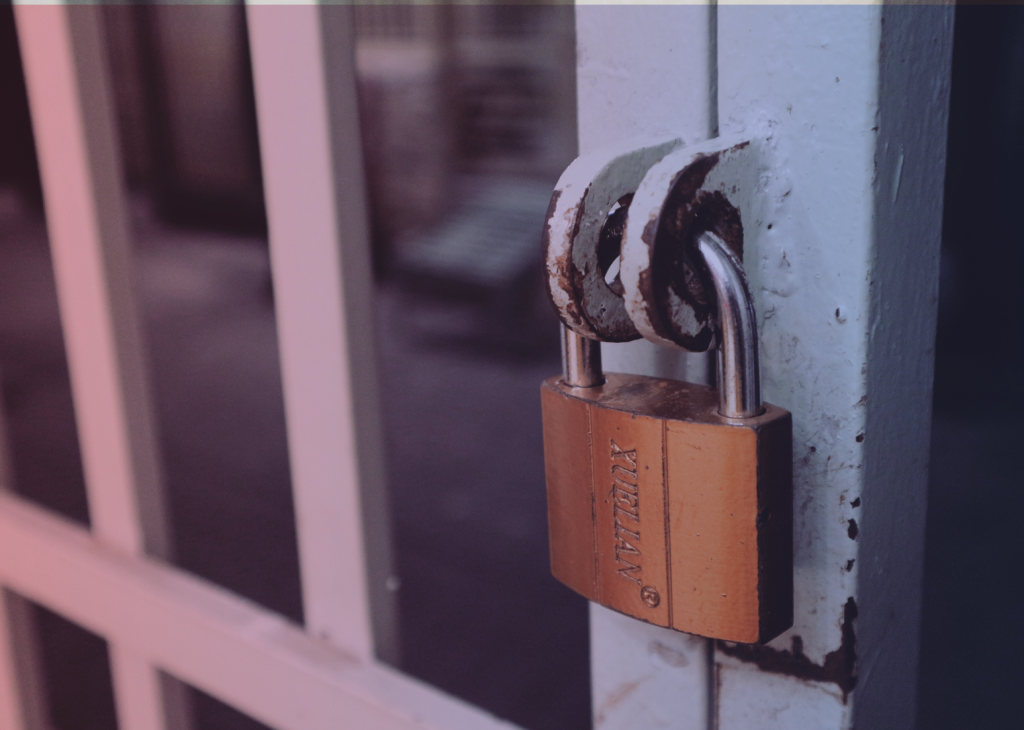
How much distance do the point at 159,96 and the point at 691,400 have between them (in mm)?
8679

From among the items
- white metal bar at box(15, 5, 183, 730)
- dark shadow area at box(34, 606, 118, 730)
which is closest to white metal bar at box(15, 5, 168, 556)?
white metal bar at box(15, 5, 183, 730)

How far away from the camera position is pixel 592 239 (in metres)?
0.32

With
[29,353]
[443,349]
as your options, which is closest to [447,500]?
[443,349]

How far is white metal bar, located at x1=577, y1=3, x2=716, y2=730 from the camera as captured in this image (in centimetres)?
35

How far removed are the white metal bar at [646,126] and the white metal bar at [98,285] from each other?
17.0 inches

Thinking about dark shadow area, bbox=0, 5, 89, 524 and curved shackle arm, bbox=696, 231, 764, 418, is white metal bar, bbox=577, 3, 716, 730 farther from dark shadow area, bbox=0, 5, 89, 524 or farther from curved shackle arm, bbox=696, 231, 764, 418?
dark shadow area, bbox=0, 5, 89, 524

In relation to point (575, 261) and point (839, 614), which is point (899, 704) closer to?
point (839, 614)

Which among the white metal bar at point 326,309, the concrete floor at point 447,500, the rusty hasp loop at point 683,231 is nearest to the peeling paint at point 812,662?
the rusty hasp loop at point 683,231

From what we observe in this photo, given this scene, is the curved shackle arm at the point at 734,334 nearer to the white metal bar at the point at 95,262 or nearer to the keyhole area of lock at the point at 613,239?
the keyhole area of lock at the point at 613,239

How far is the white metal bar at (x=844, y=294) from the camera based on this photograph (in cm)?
31

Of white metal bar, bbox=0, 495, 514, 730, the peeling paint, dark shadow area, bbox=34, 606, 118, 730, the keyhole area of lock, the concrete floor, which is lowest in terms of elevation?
dark shadow area, bbox=34, 606, 118, 730

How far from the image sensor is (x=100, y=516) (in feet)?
2.44

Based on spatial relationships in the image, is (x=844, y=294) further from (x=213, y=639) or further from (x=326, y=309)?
(x=213, y=639)

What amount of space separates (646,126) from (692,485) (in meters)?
0.15
